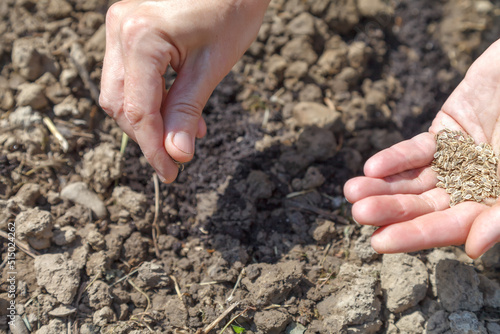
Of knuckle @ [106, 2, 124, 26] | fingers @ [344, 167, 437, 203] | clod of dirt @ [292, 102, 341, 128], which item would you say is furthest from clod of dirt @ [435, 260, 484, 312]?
knuckle @ [106, 2, 124, 26]

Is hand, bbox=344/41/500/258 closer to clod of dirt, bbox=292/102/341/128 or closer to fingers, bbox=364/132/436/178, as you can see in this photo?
fingers, bbox=364/132/436/178

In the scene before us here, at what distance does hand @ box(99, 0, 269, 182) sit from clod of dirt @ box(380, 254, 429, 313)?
144cm

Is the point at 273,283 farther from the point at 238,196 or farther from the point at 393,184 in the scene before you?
the point at 393,184

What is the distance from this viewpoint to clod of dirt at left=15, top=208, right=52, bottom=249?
7.93ft

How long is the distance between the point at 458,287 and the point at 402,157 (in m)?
0.88

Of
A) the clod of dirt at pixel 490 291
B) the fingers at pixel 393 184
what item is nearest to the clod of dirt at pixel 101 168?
the fingers at pixel 393 184

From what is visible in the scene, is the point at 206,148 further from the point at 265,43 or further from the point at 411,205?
the point at 411,205

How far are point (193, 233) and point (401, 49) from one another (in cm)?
291

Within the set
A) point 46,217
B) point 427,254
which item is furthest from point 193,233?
point 427,254

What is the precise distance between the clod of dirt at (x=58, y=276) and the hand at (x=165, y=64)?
86cm

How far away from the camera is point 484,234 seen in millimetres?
1833

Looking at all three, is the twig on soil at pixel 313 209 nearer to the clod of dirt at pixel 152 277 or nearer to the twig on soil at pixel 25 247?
the clod of dirt at pixel 152 277

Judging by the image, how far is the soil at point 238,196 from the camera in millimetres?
2348

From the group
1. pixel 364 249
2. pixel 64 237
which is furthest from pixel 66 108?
pixel 364 249
